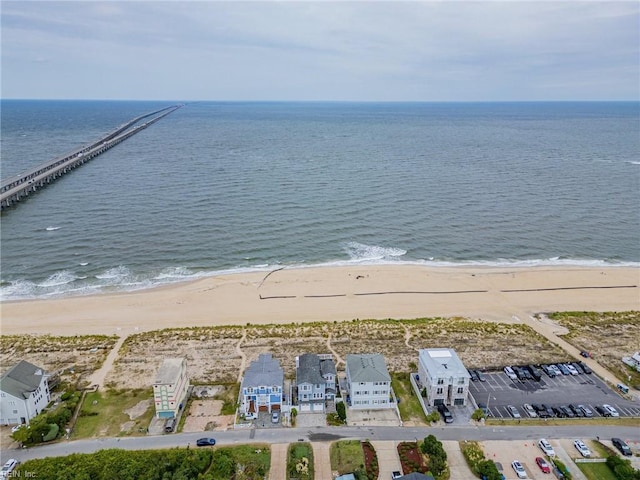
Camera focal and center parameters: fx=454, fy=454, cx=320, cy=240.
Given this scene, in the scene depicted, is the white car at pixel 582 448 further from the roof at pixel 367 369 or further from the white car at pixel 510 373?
the roof at pixel 367 369

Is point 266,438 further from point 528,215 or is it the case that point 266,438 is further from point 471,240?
point 528,215

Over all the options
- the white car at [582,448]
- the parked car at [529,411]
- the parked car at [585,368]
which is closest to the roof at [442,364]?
the parked car at [529,411]

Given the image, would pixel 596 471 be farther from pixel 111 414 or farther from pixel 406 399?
pixel 111 414

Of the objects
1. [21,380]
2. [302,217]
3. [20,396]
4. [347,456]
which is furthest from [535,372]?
[302,217]

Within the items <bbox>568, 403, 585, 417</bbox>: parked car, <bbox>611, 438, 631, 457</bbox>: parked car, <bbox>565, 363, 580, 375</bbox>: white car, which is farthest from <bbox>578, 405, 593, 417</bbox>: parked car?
<bbox>565, 363, 580, 375</bbox>: white car

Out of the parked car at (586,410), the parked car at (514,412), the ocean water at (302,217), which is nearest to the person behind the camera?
the parked car at (514,412)

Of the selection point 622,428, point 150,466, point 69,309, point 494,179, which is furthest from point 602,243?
point 69,309
